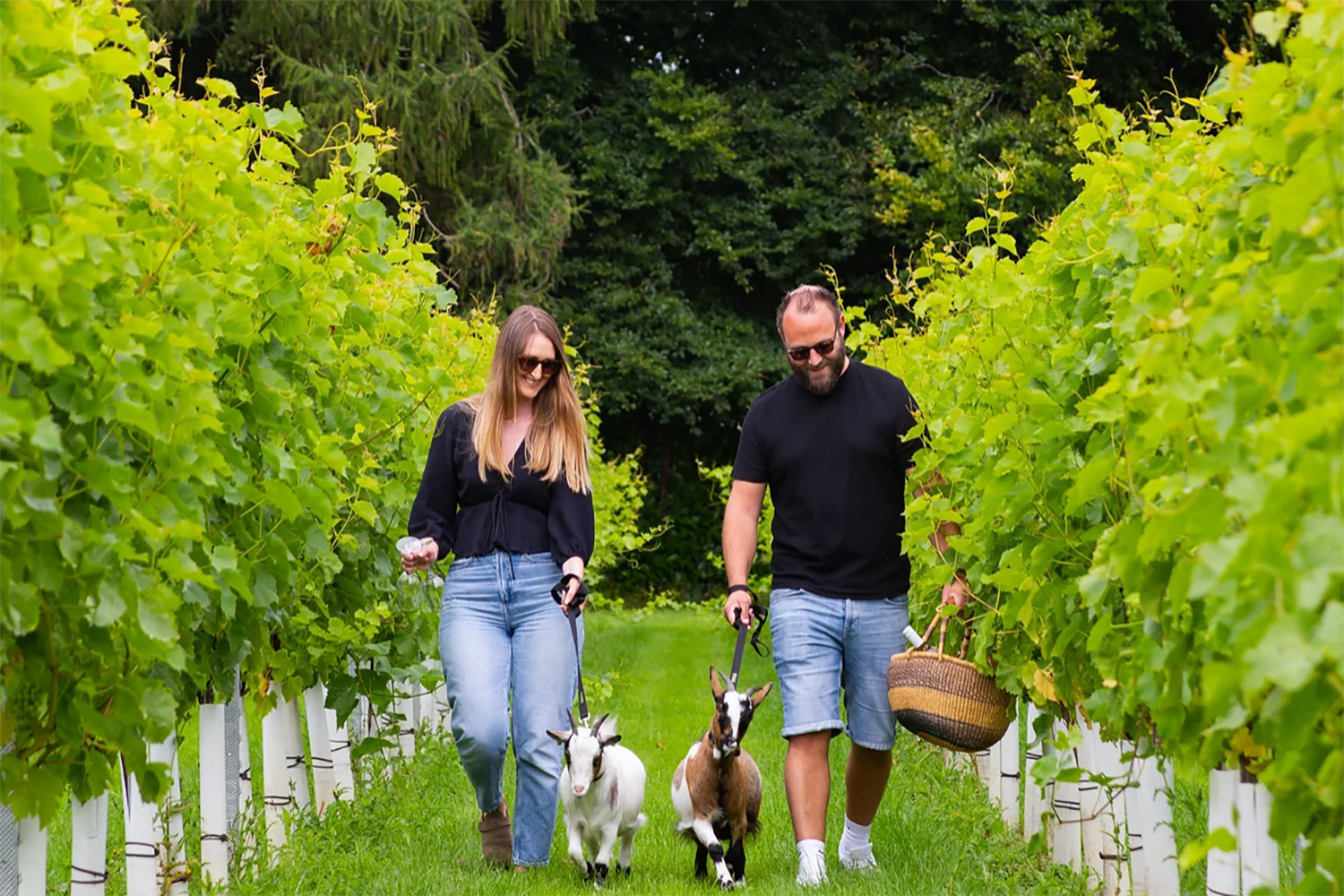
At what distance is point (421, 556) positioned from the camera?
5.27 metres

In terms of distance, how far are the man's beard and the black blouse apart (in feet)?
3.01

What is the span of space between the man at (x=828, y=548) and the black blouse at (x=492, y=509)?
0.60 m

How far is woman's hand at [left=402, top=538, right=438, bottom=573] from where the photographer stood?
525 centimetres

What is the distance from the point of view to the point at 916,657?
486cm

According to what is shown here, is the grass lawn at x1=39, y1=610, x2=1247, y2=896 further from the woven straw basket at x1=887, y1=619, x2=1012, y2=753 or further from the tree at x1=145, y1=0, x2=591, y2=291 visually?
the tree at x1=145, y1=0, x2=591, y2=291

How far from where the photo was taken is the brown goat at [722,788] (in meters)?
5.33

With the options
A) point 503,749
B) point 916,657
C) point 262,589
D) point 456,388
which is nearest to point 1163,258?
point 916,657

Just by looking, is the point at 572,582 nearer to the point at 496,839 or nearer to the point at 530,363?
the point at 530,363

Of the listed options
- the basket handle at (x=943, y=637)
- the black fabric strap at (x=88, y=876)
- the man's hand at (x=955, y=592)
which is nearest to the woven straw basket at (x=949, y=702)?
the basket handle at (x=943, y=637)

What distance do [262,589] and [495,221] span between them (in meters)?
16.6

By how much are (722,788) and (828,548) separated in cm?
93

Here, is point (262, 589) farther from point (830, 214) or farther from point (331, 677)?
point (830, 214)

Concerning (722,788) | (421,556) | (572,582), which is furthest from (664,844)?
(421,556)

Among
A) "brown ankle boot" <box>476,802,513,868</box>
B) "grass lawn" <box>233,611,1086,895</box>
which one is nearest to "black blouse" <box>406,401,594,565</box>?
"brown ankle boot" <box>476,802,513,868</box>
